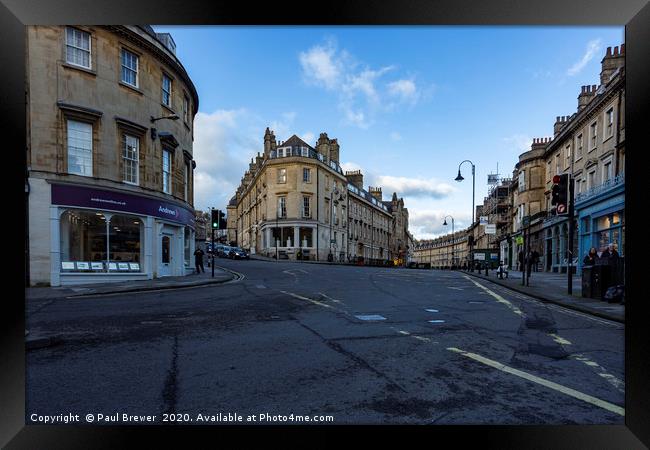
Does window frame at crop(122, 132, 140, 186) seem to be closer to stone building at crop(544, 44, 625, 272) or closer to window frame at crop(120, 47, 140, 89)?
window frame at crop(120, 47, 140, 89)

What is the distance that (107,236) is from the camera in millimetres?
15531

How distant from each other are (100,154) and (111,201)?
2.07 m

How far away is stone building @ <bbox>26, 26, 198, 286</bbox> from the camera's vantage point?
13.5 metres

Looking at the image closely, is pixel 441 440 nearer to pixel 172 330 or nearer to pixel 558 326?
pixel 172 330

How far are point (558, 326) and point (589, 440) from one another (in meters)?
4.82

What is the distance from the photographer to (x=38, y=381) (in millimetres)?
3561

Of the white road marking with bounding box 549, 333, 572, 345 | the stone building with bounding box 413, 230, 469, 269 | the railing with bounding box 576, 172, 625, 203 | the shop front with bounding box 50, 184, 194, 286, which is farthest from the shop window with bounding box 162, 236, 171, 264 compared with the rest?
the stone building with bounding box 413, 230, 469, 269

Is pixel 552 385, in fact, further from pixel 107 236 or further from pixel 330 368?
pixel 107 236

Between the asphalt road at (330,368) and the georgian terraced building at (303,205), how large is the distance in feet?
131

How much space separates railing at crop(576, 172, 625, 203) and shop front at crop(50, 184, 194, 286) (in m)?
24.4

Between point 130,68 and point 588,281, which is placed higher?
point 130,68

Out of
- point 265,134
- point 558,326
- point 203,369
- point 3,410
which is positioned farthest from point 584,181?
point 265,134

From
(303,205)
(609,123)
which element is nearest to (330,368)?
(609,123)
